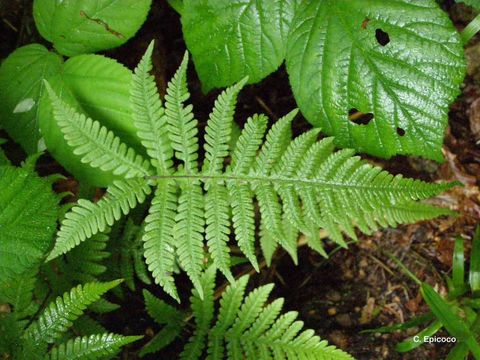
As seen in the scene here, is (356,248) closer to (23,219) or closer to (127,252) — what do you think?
(127,252)

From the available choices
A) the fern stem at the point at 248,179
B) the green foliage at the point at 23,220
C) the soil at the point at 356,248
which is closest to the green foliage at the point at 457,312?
the soil at the point at 356,248

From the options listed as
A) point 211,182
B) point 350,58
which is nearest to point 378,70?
point 350,58

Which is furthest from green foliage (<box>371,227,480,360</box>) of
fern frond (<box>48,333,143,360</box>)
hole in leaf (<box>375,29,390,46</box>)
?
fern frond (<box>48,333,143,360</box>)

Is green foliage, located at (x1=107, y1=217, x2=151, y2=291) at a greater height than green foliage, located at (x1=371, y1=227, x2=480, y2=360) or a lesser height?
greater

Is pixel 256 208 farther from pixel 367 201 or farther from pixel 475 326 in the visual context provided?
pixel 475 326

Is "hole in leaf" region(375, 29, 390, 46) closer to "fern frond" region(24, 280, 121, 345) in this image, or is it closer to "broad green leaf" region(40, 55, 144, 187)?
"broad green leaf" region(40, 55, 144, 187)

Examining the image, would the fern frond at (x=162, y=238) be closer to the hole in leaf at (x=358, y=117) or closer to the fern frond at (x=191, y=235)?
the fern frond at (x=191, y=235)
